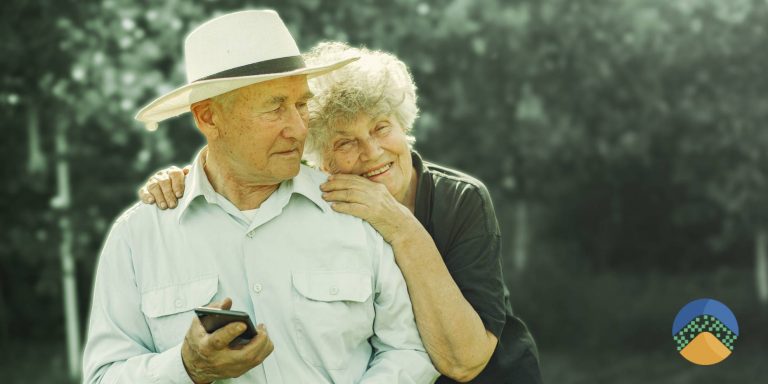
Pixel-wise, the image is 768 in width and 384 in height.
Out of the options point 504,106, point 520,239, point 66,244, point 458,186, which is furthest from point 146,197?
point 520,239

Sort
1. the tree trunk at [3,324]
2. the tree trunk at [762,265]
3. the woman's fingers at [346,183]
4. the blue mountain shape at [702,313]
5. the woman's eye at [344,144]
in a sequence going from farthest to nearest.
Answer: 1. the tree trunk at [762,265]
2. the tree trunk at [3,324]
3. the blue mountain shape at [702,313]
4. the woman's eye at [344,144]
5. the woman's fingers at [346,183]

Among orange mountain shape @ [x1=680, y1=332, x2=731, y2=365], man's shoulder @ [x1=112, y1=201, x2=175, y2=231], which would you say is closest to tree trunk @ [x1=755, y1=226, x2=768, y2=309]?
orange mountain shape @ [x1=680, y1=332, x2=731, y2=365]

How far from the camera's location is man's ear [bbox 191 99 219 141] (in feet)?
9.77

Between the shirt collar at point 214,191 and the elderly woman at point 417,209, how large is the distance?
4 centimetres

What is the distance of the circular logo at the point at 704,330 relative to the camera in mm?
3492

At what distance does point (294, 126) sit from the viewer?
287cm

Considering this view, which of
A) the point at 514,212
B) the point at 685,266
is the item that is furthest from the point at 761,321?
the point at 514,212

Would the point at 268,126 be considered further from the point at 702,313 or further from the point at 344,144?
the point at 702,313

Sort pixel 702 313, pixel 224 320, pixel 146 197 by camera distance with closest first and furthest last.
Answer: pixel 224 320 → pixel 146 197 → pixel 702 313

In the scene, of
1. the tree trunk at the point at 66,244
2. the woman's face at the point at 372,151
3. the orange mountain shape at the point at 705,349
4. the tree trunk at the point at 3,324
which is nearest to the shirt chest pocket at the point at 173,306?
the woman's face at the point at 372,151

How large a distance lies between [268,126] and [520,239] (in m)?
10.6

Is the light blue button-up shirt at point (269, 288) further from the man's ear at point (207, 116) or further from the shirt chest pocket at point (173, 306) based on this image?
the man's ear at point (207, 116)

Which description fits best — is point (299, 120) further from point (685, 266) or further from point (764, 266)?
point (685, 266)

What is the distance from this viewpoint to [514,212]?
13242 mm
